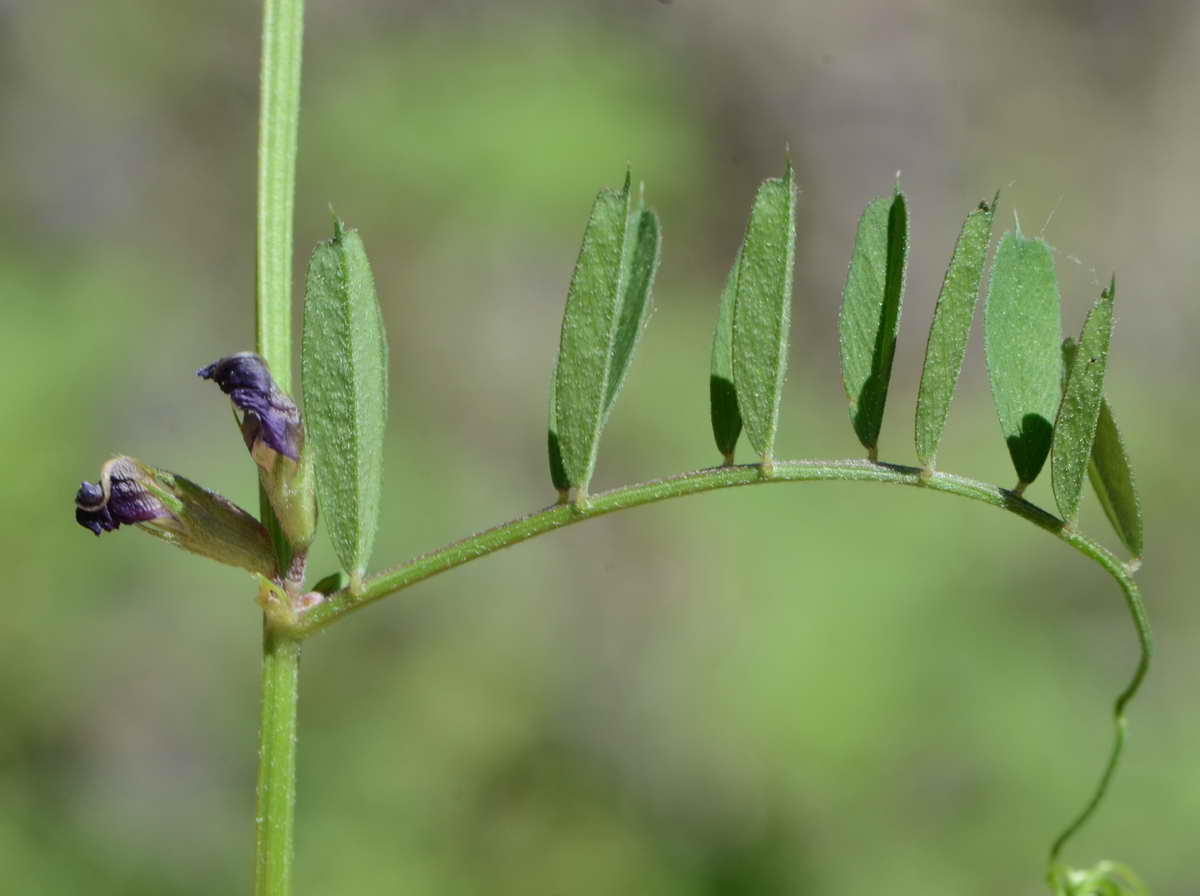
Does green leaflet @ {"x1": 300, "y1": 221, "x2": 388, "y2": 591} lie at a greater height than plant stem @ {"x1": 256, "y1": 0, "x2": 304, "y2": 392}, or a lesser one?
lesser

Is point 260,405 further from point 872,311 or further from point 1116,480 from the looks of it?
point 1116,480

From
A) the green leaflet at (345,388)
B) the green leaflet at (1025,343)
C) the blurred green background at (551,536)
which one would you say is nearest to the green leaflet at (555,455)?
the green leaflet at (345,388)

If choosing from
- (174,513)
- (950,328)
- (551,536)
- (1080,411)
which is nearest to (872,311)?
(950,328)

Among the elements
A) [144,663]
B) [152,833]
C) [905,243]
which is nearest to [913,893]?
[152,833]

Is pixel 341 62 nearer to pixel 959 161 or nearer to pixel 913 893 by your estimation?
pixel 959 161

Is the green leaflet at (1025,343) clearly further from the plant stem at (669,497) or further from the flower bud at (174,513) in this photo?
the flower bud at (174,513)

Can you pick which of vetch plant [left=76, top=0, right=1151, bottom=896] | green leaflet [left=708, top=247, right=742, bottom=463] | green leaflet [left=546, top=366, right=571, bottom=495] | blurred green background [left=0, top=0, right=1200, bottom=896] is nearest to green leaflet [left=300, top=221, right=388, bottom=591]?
vetch plant [left=76, top=0, right=1151, bottom=896]

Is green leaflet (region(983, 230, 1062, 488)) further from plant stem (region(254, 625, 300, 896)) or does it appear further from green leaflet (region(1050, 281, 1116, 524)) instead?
plant stem (region(254, 625, 300, 896))
